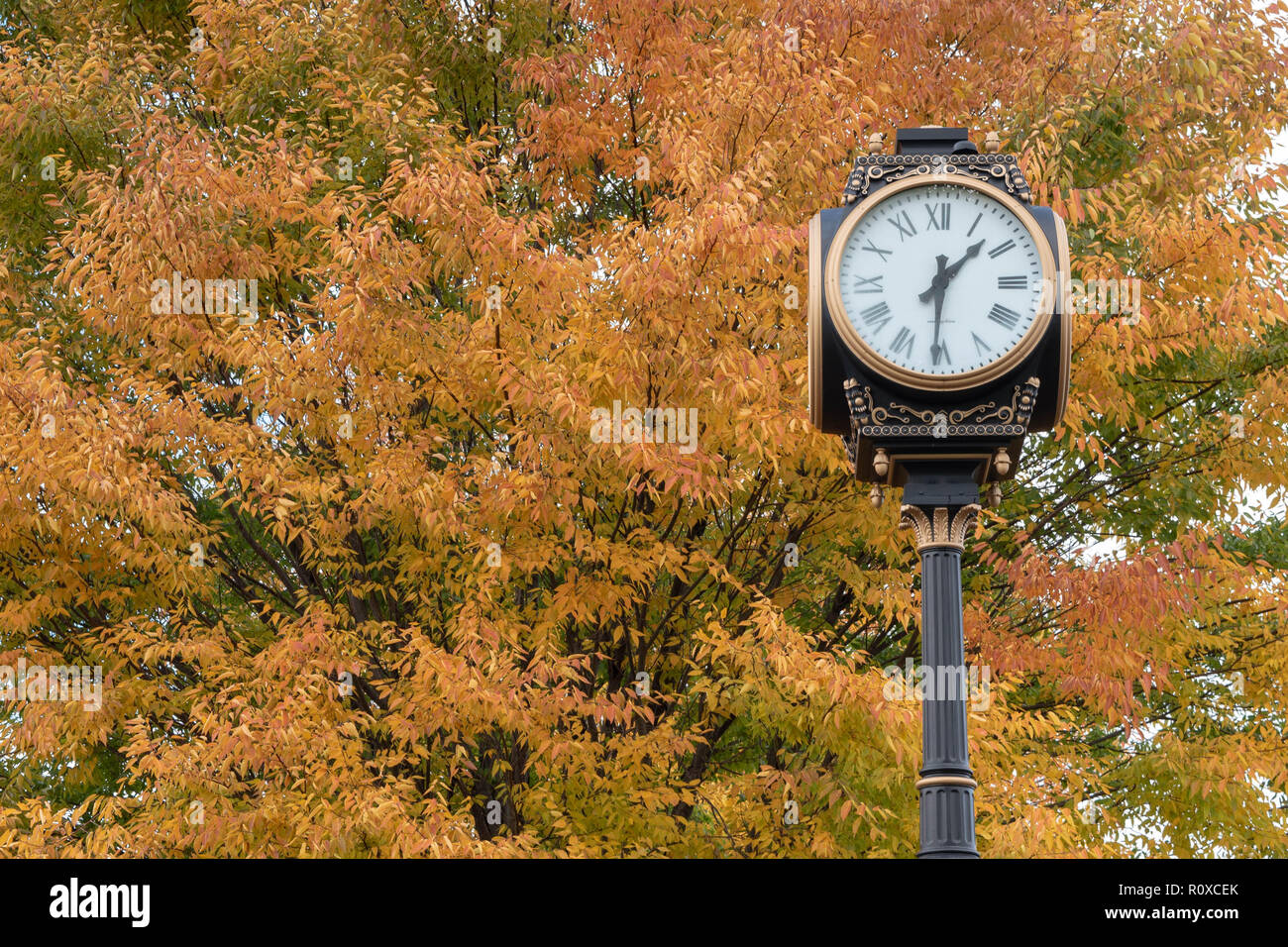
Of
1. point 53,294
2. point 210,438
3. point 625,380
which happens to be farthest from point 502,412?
point 53,294

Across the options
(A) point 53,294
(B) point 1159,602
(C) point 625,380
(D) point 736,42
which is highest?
(D) point 736,42

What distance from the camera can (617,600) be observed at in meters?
8.89

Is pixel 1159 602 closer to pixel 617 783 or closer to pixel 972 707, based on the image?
pixel 972 707

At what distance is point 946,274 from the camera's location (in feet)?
18.1

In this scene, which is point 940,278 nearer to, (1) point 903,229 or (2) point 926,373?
(1) point 903,229

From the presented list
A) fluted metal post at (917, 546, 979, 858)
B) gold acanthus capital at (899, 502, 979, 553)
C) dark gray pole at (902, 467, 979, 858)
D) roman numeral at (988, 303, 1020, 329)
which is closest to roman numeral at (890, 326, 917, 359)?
roman numeral at (988, 303, 1020, 329)

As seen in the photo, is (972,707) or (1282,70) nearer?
(972,707)

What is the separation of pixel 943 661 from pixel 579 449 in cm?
366

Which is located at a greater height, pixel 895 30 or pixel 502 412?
pixel 895 30

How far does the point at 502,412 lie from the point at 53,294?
11.7 feet

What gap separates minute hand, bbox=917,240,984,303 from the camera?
5.48 m

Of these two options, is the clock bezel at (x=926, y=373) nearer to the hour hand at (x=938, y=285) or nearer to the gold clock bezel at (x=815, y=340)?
the gold clock bezel at (x=815, y=340)

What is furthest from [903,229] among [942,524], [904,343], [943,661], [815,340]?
[943,661]

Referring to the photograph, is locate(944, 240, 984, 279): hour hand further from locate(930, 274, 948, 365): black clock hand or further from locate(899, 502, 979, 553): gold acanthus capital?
locate(899, 502, 979, 553): gold acanthus capital
